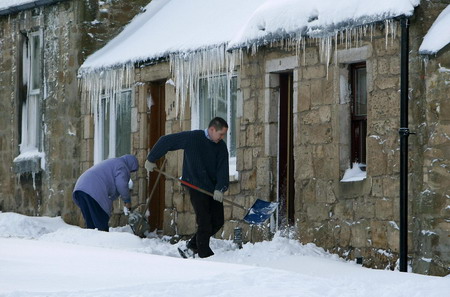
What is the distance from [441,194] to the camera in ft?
42.2

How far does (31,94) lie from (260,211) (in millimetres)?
7505

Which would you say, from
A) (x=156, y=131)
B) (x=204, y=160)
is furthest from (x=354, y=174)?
(x=156, y=131)

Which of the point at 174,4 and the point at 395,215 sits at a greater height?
the point at 174,4

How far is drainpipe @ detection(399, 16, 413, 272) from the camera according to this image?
12.9 metres

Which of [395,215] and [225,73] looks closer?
[395,215]

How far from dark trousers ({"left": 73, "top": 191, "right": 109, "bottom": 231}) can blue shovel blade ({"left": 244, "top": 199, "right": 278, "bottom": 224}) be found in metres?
2.59

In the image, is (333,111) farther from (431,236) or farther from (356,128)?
(431,236)

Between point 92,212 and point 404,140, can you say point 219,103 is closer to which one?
point 92,212

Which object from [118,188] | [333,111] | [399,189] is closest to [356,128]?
[333,111]

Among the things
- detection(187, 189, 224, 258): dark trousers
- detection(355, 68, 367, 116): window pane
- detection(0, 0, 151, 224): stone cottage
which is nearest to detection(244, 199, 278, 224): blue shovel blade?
detection(187, 189, 224, 258): dark trousers

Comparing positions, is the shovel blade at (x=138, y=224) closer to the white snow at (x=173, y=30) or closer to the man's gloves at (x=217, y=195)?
the white snow at (x=173, y=30)

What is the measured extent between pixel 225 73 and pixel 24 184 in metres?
5.85

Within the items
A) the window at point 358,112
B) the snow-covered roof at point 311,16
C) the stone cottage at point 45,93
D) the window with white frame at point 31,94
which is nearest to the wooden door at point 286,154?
the snow-covered roof at point 311,16

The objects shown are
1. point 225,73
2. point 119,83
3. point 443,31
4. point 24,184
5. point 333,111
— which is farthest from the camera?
point 24,184
